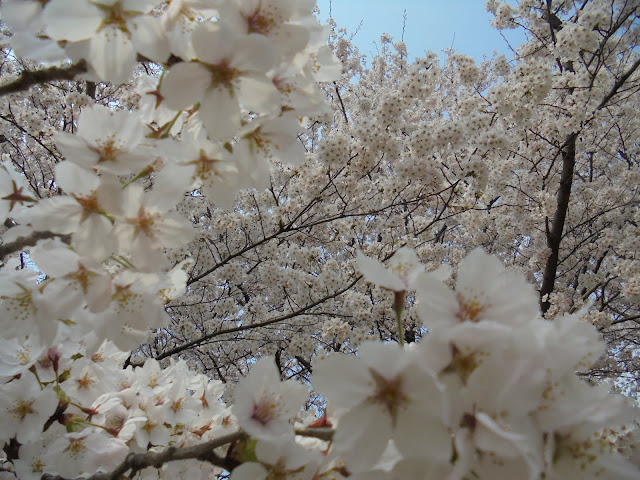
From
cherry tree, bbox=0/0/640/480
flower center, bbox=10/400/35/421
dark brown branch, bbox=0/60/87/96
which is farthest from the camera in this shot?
flower center, bbox=10/400/35/421

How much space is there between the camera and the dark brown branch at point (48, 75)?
112cm

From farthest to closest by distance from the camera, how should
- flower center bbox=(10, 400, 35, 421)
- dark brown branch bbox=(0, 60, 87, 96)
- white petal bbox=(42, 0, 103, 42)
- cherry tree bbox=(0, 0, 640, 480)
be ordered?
flower center bbox=(10, 400, 35, 421)
dark brown branch bbox=(0, 60, 87, 96)
white petal bbox=(42, 0, 103, 42)
cherry tree bbox=(0, 0, 640, 480)

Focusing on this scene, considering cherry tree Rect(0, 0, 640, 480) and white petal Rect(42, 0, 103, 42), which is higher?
white petal Rect(42, 0, 103, 42)

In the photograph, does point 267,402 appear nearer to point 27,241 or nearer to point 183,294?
point 183,294

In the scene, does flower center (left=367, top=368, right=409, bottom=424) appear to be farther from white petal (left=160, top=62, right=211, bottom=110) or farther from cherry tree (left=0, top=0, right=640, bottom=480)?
white petal (left=160, top=62, right=211, bottom=110)

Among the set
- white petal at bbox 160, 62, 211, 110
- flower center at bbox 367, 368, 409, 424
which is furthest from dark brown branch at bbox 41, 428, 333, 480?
white petal at bbox 160, 62, 211, 110

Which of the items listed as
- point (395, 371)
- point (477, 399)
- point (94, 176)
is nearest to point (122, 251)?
point (94, 176)

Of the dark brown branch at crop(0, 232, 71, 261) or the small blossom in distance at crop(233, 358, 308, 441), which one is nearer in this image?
the small blossom in distance at crop(233, 358, 308, 441)

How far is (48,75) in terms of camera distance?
1129mm

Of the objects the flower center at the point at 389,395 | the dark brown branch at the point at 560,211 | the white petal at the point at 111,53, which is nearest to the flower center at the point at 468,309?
the flower center at the point at 389,395

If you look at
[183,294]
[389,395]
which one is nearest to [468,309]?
[389,395]

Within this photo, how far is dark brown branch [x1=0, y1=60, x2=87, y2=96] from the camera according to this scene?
112 centimetres

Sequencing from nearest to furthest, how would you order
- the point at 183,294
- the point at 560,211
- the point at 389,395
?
the point at 389,395 → the point at 183,294 → the point at 560,211

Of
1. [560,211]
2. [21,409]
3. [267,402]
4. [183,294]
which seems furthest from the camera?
[560,211]
